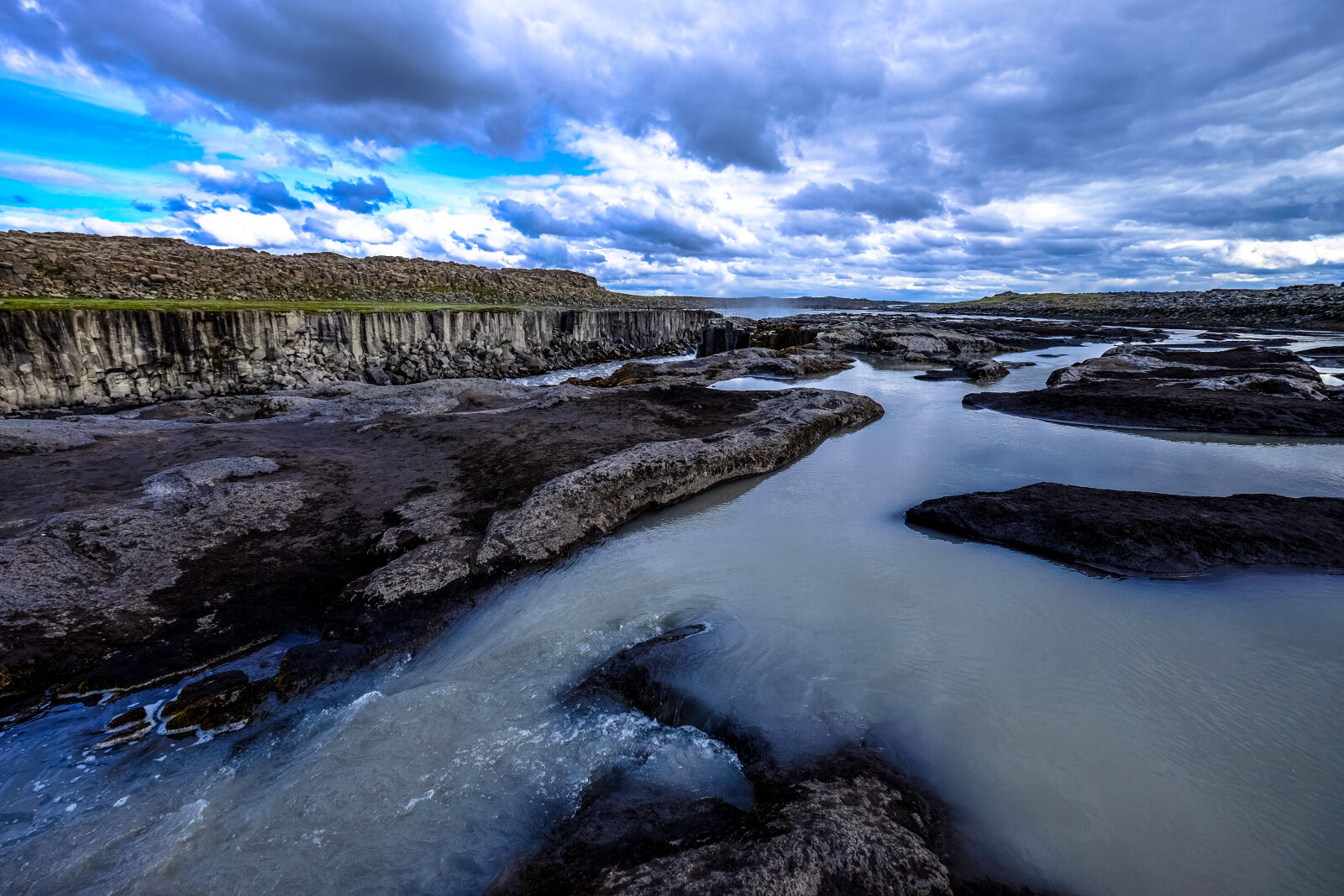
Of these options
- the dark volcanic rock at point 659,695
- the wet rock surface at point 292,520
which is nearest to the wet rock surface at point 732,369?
the wet rock surface at point 292,520

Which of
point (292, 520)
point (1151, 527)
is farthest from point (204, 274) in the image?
point (1151, 527)

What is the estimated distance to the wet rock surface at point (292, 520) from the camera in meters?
5.70

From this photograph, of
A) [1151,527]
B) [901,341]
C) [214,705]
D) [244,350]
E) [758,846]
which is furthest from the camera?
[901,341]

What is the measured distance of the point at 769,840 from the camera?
3371mm

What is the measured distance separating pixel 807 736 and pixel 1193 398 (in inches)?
717

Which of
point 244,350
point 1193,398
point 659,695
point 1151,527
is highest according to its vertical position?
point 244,350

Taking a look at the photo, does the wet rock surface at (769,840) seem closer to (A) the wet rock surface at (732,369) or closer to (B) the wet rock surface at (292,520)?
(B) the wet rock surface at (292,520)

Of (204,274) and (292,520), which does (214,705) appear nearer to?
(292,520)

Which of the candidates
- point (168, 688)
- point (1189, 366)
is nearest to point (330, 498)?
point (168, 688)

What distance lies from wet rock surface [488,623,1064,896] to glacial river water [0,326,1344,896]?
216 millimetres

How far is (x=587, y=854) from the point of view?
3479 millimetres

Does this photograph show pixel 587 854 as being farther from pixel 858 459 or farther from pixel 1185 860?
pixel 858 459

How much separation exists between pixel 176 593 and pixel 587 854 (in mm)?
6087

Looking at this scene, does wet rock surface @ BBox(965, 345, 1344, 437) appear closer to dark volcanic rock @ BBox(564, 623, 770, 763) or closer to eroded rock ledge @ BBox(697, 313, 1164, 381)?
eroded rock ledge @ BBox(697, 313, 1164, 381)
